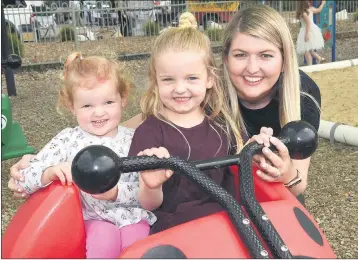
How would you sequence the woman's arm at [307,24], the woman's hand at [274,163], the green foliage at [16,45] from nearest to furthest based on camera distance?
the woman's hand at [274,163] → the woman's arm at [307,24] → the green foliage at [16,45]

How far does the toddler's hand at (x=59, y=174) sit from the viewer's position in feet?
4.65

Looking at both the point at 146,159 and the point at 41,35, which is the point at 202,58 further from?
the point at 41,35

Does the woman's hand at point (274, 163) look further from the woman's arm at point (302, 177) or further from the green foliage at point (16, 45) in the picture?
the green foliage at point (16, 45)

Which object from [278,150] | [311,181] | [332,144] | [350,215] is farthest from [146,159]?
[332,144]

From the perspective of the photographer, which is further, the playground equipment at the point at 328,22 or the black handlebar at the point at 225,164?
the playground equipment at the point at 328,22

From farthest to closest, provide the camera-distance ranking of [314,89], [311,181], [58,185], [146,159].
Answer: [311,181] < [314,89] < [58,185] < [146,159]

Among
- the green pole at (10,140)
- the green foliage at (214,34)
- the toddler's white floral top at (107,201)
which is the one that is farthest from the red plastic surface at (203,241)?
the green foliage at (214,34)

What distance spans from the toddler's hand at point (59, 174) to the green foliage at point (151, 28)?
9.08m

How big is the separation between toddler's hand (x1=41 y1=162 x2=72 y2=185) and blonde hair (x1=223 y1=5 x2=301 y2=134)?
0.67 metres

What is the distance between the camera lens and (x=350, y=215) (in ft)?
10.0

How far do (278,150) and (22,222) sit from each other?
70cm

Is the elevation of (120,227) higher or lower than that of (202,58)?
lower

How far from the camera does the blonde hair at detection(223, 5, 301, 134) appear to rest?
70.6 inches

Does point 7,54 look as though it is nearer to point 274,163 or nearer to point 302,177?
point 302,177
